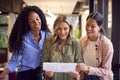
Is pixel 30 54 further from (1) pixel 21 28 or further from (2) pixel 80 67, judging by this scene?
(2) pixel 80 67

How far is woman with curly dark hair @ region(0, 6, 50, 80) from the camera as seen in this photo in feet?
7.37

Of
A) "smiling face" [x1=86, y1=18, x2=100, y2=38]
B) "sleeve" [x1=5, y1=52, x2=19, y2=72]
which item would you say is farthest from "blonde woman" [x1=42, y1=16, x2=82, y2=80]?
"sleeve" [x1=5, y1=52, x2=19, y2=72]

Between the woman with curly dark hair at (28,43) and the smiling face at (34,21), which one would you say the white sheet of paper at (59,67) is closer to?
the woman with curly dark hair at (28,43)

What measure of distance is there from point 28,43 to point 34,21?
194 mm

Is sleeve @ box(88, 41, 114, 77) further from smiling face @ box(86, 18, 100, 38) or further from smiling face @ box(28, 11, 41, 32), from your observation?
smiling face @ box(28, 11, 41, 32)

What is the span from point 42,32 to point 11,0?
6661 mm

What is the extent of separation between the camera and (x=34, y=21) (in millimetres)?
2232

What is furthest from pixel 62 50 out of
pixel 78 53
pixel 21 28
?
pixel 21 28

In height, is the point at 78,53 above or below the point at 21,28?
below

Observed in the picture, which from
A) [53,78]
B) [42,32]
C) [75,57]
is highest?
[42,32]

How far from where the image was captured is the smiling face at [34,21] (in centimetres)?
223

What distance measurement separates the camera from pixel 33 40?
2279mm

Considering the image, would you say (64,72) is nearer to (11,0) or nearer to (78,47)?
→ (78,47)

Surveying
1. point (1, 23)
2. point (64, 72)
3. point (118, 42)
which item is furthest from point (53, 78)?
point (1, 23)
